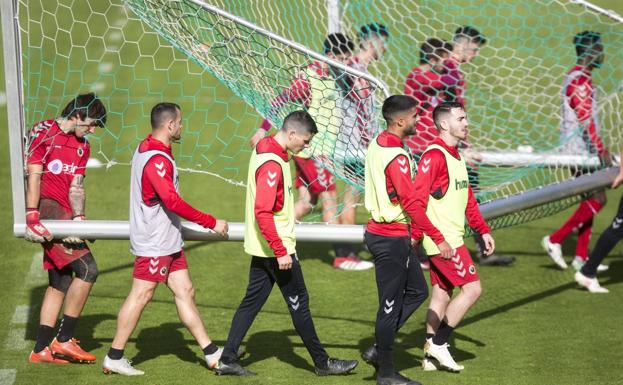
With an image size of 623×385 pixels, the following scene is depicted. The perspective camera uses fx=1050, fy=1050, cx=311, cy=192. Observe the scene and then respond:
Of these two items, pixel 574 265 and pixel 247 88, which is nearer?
pixel 247 88

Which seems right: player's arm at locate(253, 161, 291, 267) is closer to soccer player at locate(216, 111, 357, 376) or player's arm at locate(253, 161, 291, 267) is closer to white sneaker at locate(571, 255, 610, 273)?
soccer player at locate(216, 111, 357, 376)

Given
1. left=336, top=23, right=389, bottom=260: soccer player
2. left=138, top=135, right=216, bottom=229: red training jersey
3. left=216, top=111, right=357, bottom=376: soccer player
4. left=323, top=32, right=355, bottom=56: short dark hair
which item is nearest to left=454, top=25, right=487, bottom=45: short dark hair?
left=323, top=32, right=355, bottom=56: short dark hair

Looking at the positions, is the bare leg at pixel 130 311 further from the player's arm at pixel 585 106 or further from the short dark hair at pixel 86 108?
the player's arm at pixel 585 106

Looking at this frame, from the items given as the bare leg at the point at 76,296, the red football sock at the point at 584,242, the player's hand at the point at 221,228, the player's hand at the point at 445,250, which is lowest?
the bare leg at the point at 76,296

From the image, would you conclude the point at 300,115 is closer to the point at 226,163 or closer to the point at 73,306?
the point at 73,306

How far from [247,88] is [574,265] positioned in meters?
4.15

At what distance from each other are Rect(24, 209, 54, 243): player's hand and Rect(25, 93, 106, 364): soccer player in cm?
5

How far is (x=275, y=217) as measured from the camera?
672cm

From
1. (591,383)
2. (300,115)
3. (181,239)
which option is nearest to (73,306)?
(181,239)

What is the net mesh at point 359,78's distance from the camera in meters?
7.27

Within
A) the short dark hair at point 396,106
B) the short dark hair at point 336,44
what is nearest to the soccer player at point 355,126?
the short dark hair at point 396,106

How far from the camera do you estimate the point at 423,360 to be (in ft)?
24.0

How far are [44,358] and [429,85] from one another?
4.16 meters

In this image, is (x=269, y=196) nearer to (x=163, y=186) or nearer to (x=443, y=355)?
(x=163, y=186)
